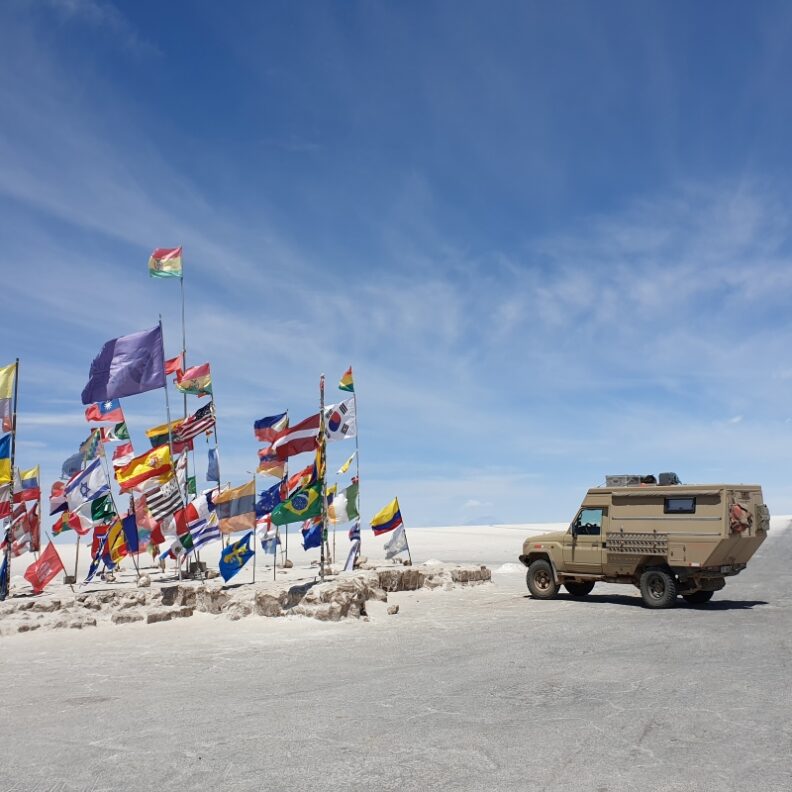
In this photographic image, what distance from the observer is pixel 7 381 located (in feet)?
72.0

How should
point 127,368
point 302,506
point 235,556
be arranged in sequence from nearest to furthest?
point 302,506 → point 235,556 → point 127,368

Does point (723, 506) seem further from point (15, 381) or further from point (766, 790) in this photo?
point (15, 381)

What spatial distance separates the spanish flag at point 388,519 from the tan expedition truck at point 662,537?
7.80m

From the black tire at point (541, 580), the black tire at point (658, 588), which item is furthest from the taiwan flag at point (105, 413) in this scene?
the black tire at point (658, 588)

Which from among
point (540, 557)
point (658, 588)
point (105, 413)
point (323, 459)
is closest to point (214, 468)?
point (105, 413)

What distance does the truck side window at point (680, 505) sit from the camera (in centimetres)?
1722

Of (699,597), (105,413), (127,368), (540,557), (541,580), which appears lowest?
(699,597)

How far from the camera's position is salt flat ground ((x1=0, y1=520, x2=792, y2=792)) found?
646cm

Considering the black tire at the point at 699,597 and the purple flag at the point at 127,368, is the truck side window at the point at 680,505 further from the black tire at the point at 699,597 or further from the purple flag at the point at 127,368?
the purple flag at the point at 127,368

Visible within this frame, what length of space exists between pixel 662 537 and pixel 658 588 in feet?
4.33

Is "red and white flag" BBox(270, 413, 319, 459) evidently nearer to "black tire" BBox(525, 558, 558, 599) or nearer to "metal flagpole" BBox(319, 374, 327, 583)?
"metal flagpole" BBox(319, 374, 327, 583)

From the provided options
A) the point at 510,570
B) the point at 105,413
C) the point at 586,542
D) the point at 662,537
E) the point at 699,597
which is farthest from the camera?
the point at 510,570

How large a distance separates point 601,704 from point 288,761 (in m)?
3.93

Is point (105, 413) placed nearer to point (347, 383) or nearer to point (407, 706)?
point (347, 383)
